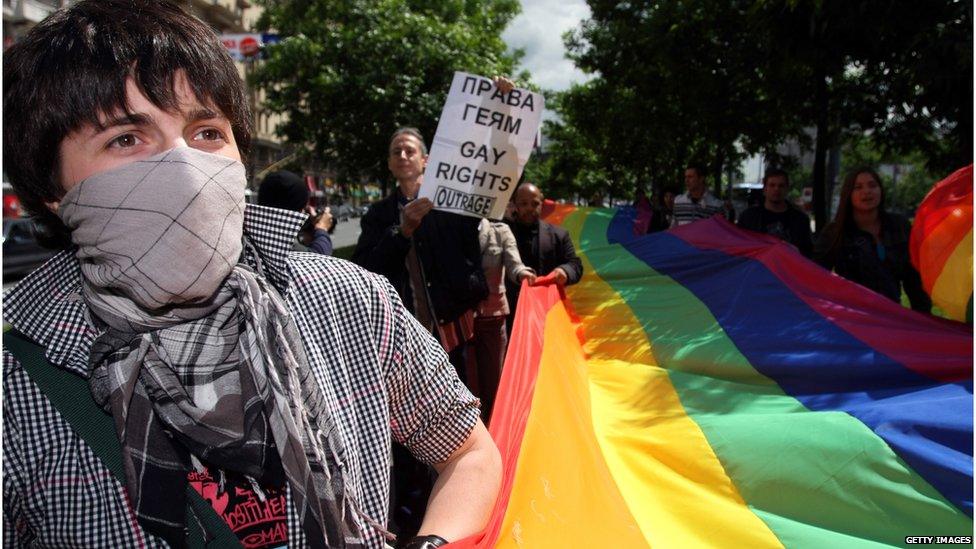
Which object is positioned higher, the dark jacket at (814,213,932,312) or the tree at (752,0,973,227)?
the tree at (752,0,973,227)

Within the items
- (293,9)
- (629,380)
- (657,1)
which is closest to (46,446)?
(629,380)

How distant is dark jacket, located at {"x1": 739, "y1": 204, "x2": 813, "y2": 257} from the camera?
605 cm

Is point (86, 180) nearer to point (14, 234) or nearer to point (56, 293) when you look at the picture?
point (56, 293)

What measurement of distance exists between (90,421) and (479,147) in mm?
3244

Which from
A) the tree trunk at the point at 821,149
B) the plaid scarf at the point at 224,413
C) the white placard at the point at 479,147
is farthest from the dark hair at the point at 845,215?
the tree trunk at the point at 821,149

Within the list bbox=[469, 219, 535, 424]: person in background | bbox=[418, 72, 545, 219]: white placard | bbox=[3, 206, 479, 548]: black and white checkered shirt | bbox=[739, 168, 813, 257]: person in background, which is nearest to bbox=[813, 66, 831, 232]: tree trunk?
bbox=[739, 168, 813, 257]: person in background

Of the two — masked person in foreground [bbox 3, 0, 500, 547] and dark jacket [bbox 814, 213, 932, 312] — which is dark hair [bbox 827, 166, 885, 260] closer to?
dark jacket [bbox 814, 213, 932, 312]

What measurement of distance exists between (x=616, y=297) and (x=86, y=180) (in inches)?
192

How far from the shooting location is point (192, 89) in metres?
1.20

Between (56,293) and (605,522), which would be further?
(605,522)

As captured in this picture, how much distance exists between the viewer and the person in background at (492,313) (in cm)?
490

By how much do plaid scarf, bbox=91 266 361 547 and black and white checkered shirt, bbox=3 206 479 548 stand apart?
1.3 inches

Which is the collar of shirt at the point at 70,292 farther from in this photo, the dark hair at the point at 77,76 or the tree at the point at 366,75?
the tree at the point at 366,75

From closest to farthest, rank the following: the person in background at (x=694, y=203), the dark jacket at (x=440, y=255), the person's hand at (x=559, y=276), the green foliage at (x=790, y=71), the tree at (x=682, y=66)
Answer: the dark jacket at (x=440, y=255) → the person's hand at (x=559, y=276) → the green foliage at (x=790, y=71) → the person in background at (x=694, y=203) → the tree at (x=682, y=66)
